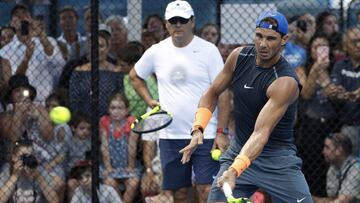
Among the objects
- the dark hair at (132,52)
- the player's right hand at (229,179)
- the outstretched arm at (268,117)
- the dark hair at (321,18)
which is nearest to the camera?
the player's right hand at (229,179)

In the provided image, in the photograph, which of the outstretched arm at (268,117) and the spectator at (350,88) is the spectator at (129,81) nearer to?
the spectator at (350,88)

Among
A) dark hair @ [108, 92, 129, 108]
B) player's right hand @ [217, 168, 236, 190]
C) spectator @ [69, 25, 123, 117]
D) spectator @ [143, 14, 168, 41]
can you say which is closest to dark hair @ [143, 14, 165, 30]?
spectator @ [143, 14, 168, 41]

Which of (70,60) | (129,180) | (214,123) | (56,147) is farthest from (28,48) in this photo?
(214,123)

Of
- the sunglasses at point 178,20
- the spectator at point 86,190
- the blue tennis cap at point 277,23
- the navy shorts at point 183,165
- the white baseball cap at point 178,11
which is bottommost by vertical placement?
the spectator at point 86,190

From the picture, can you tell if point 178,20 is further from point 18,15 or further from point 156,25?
point 18,15

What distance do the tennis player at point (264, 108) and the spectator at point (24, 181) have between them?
260cm

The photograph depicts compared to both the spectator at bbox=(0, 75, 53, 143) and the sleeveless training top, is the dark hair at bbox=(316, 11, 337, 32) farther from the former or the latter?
the sleeveless training top

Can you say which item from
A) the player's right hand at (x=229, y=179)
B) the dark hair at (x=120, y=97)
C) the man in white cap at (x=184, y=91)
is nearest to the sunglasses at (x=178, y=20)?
the man in white cap at (x=184, y=91)

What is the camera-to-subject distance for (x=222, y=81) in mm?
5836

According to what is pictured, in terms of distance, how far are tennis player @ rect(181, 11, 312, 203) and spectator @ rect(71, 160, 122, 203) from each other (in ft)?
7.92

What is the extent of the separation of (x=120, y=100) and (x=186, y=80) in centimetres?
116

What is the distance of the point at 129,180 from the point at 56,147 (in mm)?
745

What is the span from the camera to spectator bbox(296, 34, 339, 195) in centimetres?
809

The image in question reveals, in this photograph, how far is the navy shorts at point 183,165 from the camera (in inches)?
280
